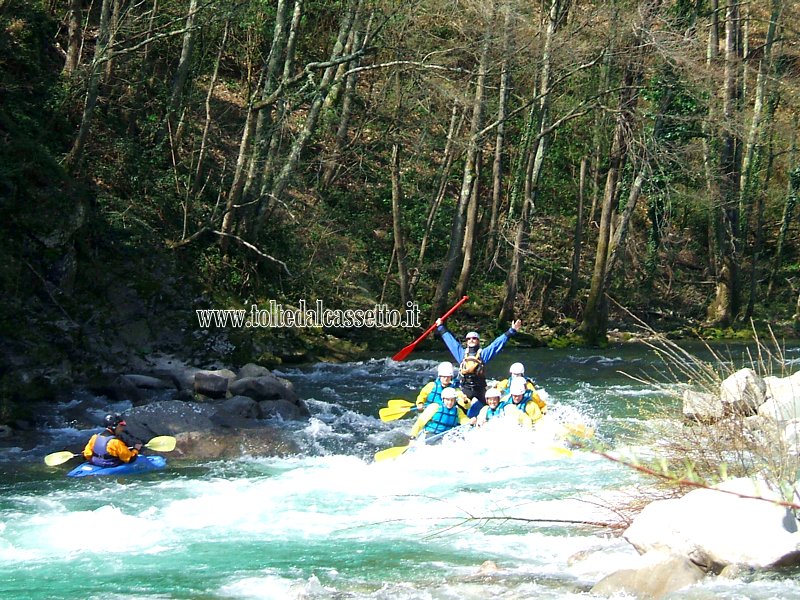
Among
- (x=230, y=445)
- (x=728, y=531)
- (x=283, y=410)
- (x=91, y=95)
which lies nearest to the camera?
(x=728, y=531)

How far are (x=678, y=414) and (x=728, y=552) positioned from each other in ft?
3.42

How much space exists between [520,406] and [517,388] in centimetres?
19

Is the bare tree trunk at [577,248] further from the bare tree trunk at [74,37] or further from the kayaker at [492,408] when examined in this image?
the kayaker at [492,408]

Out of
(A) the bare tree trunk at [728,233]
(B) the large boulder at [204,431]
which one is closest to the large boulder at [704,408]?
(B) the large boulder at [204,431]

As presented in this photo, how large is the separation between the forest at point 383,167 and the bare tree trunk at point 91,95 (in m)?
0.04

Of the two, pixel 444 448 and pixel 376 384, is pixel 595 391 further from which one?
pixel 444 448

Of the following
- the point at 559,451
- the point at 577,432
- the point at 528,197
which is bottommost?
the point at 559,451

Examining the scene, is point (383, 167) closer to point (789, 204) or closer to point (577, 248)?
point (577, 248)

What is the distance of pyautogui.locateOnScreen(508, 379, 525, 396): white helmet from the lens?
10625 millimetres

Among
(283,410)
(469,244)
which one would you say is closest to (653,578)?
(283,410)

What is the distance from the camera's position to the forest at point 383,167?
1478 centimetres

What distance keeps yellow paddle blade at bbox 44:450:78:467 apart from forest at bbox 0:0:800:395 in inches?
93.1

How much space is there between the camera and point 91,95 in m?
14.3

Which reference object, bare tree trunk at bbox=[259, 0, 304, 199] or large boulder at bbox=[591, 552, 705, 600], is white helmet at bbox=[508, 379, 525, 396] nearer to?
large boulder at bbox=[591, 552, 705, 600]
